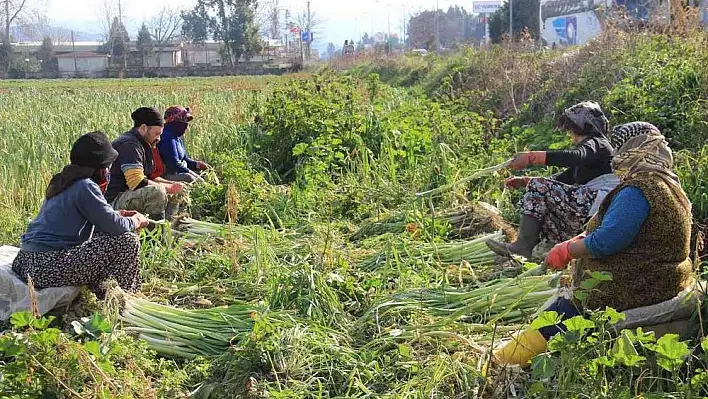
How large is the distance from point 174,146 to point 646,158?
4537mm

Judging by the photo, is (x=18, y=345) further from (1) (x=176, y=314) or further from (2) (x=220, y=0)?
(2) (x=220, y=0)

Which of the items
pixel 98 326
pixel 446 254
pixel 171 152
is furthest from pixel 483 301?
pixel 171 152

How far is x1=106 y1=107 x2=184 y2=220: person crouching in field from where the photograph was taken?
5465 millimetres

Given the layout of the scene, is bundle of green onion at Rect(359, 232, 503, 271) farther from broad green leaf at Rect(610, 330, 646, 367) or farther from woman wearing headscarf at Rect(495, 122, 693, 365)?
broad green leaf at Rect(610, 330, 646, 367)

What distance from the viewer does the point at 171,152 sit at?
6484 millimetres

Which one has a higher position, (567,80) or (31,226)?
(567,80)

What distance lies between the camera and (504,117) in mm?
10781

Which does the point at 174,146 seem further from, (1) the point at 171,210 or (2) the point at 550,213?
(2) the point at 550,213

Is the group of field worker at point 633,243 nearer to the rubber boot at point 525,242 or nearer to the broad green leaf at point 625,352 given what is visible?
the broad green leaf at point 625,352

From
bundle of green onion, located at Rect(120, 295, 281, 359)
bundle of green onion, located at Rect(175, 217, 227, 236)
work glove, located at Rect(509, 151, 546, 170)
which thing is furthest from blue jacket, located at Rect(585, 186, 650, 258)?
bundle of green onion, located at Rect(175, 217, 227, 236)

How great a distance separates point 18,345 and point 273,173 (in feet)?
17.9

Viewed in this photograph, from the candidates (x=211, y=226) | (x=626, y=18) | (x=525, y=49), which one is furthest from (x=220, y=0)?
(x=211, y=226)

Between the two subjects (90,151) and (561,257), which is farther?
(90,151)

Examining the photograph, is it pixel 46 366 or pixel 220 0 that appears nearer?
pixel 46 366
